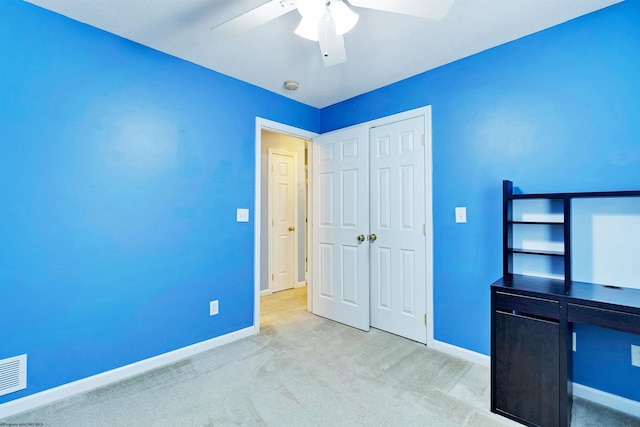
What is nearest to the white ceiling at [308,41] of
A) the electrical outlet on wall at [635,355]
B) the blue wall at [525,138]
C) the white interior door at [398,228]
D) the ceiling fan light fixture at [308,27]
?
the blue wall at [525,138]

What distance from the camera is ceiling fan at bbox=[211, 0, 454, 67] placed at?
133cm

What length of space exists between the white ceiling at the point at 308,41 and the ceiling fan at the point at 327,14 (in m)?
0.37

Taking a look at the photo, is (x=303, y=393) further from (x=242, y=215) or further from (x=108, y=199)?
(x=108, y=199)

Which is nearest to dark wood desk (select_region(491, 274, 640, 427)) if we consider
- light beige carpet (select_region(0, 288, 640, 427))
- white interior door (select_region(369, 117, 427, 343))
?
light beige carpet (select_region(0, 288, 640, 427))

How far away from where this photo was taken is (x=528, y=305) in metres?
1.65

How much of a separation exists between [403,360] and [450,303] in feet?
2.02

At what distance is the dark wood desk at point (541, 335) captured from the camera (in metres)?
1.47

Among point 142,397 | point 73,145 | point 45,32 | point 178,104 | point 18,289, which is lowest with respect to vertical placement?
point 142,397

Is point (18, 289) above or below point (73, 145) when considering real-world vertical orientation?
below

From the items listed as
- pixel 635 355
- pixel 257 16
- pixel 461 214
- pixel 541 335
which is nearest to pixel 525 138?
pixel 461 214

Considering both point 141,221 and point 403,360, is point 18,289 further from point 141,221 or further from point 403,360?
point 403,360

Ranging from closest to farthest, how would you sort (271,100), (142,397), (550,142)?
1. (142,397)
2. (550,142)
3. (271,100)

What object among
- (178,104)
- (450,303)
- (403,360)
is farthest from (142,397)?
(450,303)

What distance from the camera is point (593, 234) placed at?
1.83 m
